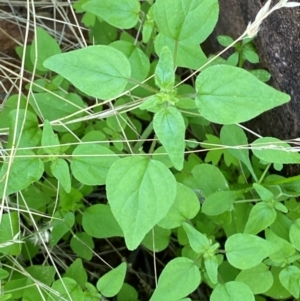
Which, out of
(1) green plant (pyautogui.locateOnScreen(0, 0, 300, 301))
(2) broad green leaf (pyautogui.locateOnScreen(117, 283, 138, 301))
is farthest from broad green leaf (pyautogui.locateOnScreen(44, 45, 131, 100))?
(2) broad green leaf (pyautogui.locateOnScreen(117, 283, 138, 301))

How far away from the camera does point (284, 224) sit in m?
1.07

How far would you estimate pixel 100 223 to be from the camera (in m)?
1.11

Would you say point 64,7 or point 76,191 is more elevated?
point 64,7

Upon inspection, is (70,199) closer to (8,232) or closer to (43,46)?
(8,232)

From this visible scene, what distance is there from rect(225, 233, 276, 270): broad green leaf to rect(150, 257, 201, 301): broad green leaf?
7cm

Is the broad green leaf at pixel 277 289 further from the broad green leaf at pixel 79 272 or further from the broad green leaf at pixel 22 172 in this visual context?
the broad green leaf at pixel 22 172

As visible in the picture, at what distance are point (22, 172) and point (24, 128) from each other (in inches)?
4.3

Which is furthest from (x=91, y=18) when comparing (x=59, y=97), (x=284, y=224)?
(x=284, y=224)

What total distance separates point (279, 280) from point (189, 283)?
255 millimetres

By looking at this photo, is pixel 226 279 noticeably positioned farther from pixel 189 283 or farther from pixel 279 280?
pixel 189 283

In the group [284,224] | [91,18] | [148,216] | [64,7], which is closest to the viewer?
[148,216]

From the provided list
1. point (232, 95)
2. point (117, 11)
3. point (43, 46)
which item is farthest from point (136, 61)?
point (232, 95)

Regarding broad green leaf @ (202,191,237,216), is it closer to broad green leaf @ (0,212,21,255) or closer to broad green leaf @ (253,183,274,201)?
broad green leaf @ (253,183,274,201)

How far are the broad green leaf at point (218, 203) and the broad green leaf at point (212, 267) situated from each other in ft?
0.40
